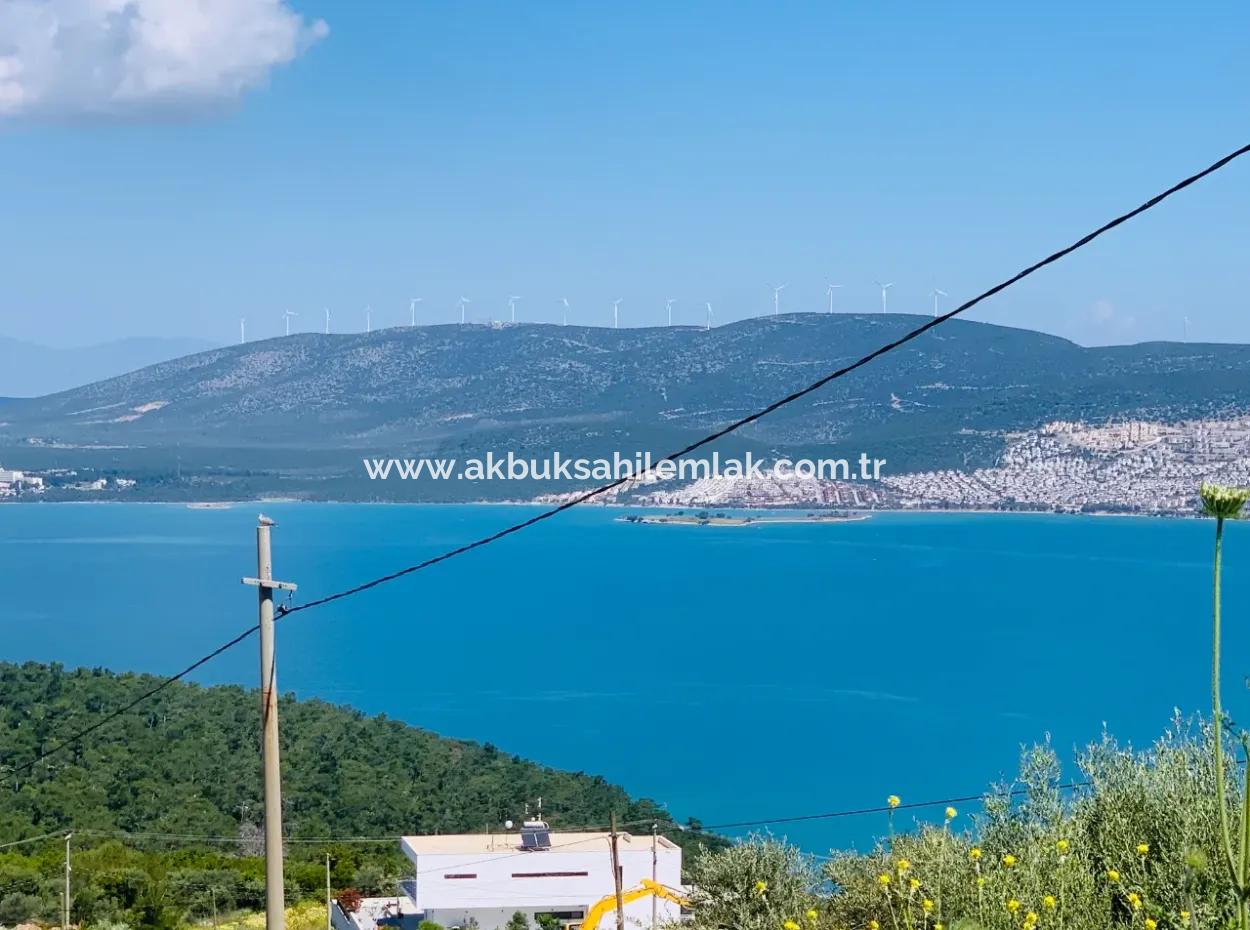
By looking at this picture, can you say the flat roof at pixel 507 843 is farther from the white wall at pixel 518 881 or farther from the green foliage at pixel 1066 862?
the green foliage at pixel 1066 862

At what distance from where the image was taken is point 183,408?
565ft

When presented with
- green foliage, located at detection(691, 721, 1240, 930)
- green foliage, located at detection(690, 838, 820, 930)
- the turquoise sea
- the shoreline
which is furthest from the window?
the shoreline

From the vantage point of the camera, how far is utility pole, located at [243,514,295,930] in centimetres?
506

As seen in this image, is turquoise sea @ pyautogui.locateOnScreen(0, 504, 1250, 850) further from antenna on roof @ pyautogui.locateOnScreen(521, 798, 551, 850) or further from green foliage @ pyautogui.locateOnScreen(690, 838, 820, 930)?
green foliage @ pyautogui.locateOnScreen(690, 838, 820, 930)

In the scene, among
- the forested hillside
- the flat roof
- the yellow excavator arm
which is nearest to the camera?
the yellow excavator arm

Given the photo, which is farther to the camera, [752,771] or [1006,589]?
[1006,589]

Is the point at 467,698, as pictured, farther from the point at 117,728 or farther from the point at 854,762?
the point at 117,728

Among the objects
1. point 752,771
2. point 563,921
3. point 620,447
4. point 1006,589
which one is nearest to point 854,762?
point 752,771

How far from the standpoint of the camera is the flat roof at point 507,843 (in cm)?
1591

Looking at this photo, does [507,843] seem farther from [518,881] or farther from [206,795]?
[206,795]

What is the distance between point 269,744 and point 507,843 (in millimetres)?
11568

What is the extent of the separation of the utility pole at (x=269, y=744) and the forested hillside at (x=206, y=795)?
931 centimetres

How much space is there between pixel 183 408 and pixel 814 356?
234 ft

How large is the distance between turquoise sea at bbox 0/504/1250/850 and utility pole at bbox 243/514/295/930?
27.1 meters
